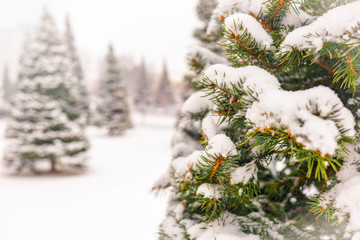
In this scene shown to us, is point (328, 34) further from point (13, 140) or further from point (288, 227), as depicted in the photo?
point (13, 140)

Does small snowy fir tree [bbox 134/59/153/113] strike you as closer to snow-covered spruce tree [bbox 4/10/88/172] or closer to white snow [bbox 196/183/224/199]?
snow-covered spruce tree [bbox 4/10/88/172]

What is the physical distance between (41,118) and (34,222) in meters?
6.68

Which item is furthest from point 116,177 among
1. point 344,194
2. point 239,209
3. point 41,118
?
point 344,194

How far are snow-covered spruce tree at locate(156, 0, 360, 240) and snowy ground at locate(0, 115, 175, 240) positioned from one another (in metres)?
2.49

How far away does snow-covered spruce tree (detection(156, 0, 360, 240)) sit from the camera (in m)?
1.06

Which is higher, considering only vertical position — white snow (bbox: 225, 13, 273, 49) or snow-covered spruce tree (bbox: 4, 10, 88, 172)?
white snow (bbox: 225, 13, 273, 49)

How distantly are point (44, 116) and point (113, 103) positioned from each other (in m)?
15.1

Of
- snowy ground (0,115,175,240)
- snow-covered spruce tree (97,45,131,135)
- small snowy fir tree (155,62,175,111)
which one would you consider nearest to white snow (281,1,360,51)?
snowy ground (0,115,175,240)

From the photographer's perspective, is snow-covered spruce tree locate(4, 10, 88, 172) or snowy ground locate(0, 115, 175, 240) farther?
snow-covered spruce tree locate(4, 10, 88, 172)

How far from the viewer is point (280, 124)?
1.10 metres

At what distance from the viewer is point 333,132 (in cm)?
94

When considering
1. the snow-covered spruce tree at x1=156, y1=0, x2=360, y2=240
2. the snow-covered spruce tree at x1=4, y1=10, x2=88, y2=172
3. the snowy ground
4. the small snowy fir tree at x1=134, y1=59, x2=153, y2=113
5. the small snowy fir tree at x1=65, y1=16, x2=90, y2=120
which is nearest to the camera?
the snow-covered spruce tree at x1=156, y1=0, x2=360, y2=240

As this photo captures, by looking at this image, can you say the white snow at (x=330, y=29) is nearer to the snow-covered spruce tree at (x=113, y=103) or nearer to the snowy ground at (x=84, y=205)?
the snowy ground at (x=84, y=205)

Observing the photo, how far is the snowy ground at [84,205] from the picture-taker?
22.4 feet
